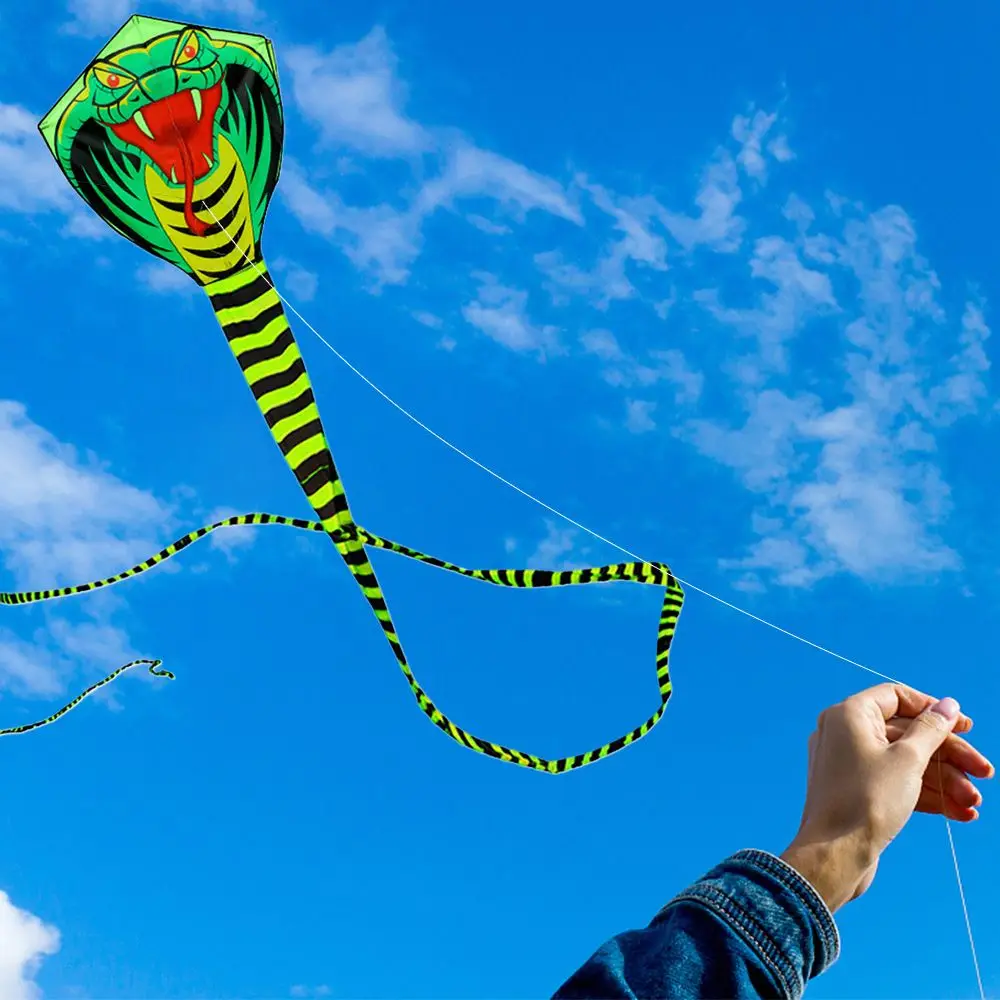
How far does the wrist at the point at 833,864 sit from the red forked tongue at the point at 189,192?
6.52m

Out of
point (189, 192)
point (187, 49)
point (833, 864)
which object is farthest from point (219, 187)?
point (833, 864)

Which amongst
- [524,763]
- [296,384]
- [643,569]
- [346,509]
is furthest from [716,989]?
[296,384]

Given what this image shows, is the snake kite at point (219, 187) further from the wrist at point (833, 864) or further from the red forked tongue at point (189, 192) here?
the wrist at point (833, 864)

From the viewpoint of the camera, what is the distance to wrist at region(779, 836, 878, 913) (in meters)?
1.74

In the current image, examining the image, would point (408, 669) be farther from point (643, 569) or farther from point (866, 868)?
point (866, 868)

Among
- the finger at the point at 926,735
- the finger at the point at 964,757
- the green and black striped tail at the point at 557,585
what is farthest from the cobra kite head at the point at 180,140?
A: the finger at the point at 926,735

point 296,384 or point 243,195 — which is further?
point 243,195

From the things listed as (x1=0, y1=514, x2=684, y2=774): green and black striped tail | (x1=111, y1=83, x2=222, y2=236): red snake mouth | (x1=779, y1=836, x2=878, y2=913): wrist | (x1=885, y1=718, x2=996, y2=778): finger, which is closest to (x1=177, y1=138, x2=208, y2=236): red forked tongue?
(x1=111, y1=83, x2=222, y2=236): red snake mouth

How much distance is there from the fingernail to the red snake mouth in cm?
625

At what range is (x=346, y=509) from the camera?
6.19 m

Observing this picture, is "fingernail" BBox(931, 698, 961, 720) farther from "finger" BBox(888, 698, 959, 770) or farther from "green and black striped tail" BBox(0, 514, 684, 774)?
"green and black striped tail" BBox(0, 514, 684, 774)

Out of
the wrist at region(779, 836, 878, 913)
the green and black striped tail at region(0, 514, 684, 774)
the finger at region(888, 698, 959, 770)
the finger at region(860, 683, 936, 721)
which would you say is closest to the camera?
the wrist at region(779, 836, 878, 913)

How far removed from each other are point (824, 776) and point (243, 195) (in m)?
6.42

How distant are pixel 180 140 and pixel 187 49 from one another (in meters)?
0.63
